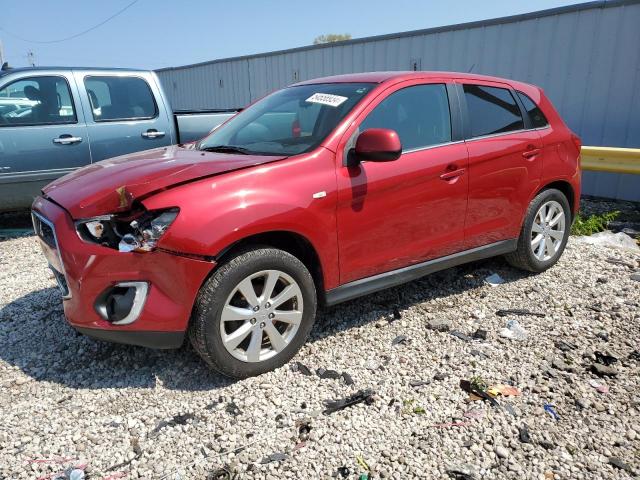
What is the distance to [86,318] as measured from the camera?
271 cm

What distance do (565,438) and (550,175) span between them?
2.53 m

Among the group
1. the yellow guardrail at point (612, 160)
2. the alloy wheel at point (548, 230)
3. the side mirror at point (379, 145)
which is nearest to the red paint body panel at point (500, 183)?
the alloy wheel at point (548, 230)

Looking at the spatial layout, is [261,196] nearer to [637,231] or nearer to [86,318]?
[86,318]

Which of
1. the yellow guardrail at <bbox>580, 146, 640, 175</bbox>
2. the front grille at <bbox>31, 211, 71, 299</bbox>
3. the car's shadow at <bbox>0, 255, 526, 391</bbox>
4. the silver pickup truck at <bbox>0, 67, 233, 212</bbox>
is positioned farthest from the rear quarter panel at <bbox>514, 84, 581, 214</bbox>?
the silver pickup truck at <bbox>0, 67, 233, 212</bbox>

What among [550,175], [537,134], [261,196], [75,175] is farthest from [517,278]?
[75,175]

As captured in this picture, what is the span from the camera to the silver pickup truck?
560cm

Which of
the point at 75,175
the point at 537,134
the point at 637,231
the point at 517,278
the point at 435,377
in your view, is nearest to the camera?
the point at 435,377

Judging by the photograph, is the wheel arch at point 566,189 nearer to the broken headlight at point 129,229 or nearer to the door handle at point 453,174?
the door handle at point 453,174

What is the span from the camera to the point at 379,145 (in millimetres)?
2975

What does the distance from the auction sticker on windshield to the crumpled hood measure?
650 millimetres

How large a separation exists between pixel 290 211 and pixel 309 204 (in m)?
0.14

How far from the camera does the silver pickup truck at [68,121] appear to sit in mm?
5602

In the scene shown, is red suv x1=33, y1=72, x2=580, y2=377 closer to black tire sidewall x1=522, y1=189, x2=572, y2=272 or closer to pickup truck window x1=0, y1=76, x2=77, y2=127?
black tire sidewall x1=522, y1=189, x2=572, y2=272

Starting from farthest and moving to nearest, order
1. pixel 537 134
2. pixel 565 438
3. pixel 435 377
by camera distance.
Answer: pixel 537 134, pixel 435 377, pixel 565 438
